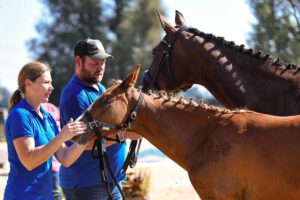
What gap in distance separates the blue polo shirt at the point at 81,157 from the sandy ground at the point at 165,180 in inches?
152

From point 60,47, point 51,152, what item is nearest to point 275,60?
point 51,152

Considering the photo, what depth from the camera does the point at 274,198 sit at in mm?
3701

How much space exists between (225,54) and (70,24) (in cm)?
3278

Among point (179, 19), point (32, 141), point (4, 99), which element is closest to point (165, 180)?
point (179, 19)

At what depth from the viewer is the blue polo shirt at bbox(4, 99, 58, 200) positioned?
12.6 feet

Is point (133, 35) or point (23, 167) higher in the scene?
point (23, 167)

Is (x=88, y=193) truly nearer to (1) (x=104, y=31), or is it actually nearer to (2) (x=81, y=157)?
(2) (x=81, y=157)

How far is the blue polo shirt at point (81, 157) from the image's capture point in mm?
4516

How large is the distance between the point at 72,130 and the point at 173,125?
81cm

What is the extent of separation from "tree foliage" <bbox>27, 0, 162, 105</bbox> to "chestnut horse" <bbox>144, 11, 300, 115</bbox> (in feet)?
95.0

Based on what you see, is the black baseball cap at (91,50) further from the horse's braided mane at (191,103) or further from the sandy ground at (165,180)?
the sandy ground at (165,180)

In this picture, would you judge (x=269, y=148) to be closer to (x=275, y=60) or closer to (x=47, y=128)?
(x=275, y=60)

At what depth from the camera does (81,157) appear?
463 cm

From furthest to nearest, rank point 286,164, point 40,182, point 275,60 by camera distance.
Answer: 1. point 275,60
2. point 40,182
3. point 286,164
